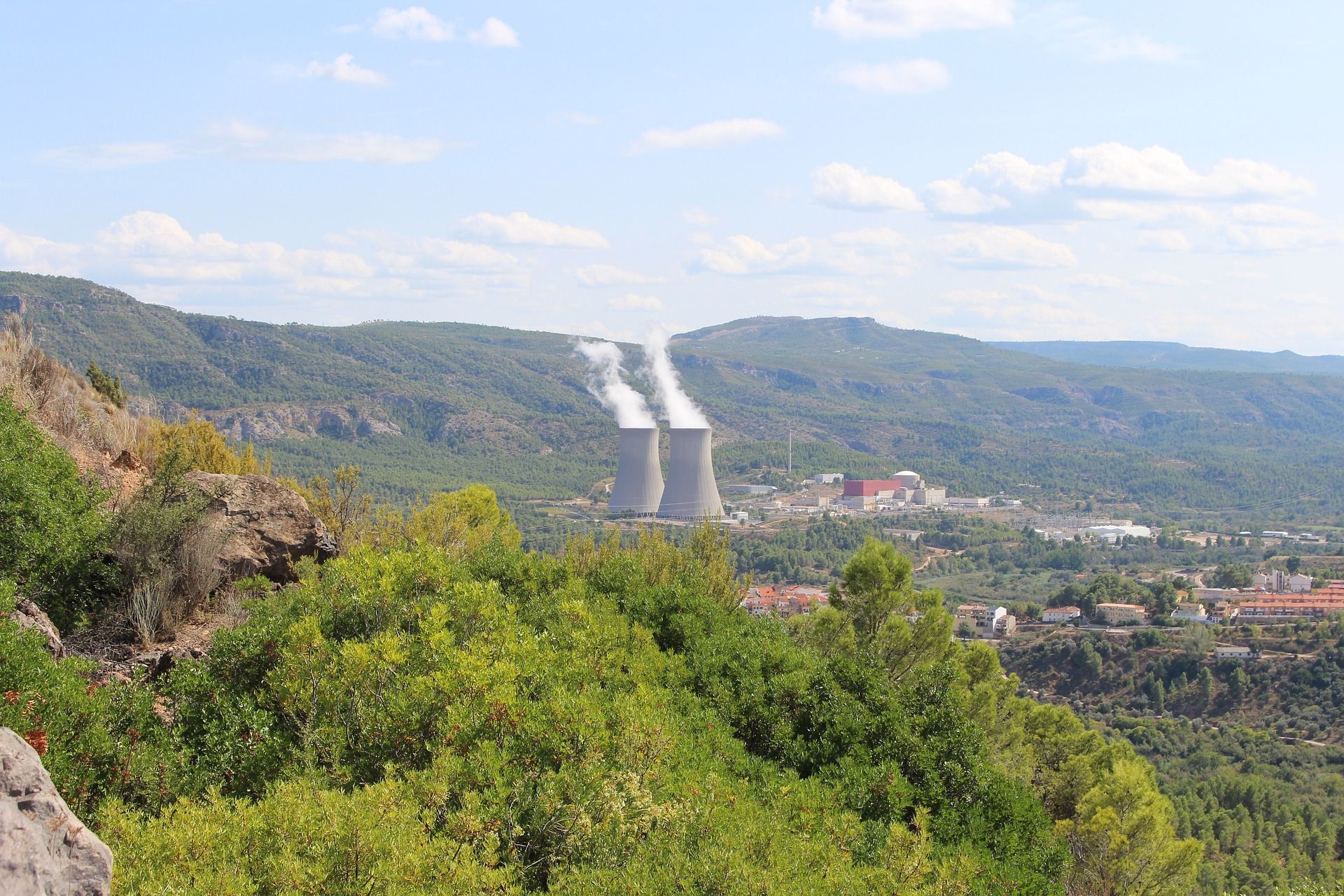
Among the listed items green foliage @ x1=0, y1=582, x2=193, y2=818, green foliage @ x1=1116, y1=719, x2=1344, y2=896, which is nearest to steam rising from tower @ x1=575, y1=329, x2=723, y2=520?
green foliage @ x1=1116, y1=719, x2=1344, y2=896

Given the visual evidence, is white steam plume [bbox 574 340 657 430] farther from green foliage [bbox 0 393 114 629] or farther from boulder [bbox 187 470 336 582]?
green foliage [bbox 0 393 114 629]

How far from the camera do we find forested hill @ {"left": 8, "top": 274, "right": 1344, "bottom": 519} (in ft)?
232

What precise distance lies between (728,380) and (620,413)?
84.9 meters

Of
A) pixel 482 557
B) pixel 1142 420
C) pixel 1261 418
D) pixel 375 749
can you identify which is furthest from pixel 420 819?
pixel 1261 418

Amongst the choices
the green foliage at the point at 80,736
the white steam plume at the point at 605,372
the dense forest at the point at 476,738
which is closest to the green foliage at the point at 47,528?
the dense forest at the point at 476,738

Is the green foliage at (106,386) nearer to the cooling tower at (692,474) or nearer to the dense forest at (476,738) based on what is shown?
the dense forest at (476,738)

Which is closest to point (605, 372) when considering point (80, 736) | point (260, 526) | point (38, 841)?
point (260, 526)

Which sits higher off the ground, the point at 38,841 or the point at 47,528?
the point at 47,528

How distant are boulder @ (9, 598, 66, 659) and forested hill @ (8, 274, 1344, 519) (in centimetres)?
5037

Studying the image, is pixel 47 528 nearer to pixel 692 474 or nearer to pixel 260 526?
pixel 260 526

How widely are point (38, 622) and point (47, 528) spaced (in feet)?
4.58

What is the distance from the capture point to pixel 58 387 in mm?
13016

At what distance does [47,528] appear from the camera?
7.89 meters

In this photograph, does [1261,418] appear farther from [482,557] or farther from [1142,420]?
[482,557]
